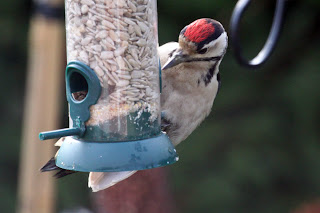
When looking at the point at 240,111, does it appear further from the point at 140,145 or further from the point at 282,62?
the point at 140,145

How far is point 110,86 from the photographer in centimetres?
225

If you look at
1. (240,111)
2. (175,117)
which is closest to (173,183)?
(240,111)

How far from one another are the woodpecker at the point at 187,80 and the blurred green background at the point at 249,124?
6.06ft

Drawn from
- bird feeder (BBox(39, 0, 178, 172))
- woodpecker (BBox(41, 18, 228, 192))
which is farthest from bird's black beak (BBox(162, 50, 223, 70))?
bird feeder (BBox(39, 0, 178, 172))

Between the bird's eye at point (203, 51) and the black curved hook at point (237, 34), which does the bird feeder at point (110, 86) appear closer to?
the bird's eye at point (203, 51)

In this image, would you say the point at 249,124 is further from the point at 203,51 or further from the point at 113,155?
the point at 113,155

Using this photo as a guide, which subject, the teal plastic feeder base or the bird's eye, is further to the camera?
the bird's eye

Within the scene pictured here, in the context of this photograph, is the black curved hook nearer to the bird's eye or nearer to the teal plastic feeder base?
the bird's eye

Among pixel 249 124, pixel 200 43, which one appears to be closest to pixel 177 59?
pixel 200 43

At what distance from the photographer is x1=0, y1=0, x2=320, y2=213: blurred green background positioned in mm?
4574

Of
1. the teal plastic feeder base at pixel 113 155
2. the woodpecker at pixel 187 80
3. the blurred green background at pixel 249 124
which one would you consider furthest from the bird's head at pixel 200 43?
the blurred green background at pixel 249 124

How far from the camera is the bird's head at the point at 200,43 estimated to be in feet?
7.60

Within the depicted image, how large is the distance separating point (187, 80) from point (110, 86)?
0.44m

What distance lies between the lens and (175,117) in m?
2.63
